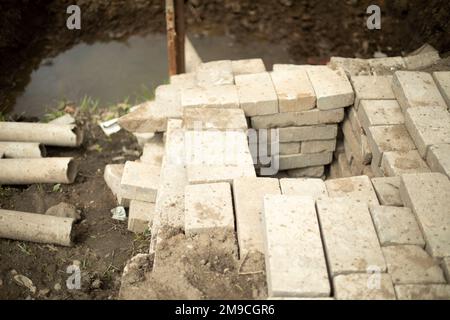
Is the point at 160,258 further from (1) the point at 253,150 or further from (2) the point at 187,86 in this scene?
(2) the point at 187,86

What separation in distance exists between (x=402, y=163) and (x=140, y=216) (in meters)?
2.66

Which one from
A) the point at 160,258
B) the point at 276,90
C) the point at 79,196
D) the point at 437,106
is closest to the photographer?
the point at 160,258

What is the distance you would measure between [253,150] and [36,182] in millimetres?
2502

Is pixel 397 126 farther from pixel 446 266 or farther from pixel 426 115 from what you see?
pixel 446 266

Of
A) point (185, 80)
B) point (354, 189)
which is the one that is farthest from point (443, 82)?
point (185, 80)

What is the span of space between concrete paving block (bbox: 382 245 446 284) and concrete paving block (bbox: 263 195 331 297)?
20.3 inches

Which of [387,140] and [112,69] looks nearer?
[387,140]

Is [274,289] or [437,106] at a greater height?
[437,106]

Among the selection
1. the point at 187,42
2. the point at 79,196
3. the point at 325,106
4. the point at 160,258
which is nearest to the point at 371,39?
the point at 187,42

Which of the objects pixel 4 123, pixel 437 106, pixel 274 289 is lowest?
pixel 4 123

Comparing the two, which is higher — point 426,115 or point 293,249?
point 426,115

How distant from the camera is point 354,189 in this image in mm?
4676

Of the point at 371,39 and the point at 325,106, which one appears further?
the point at 371,39

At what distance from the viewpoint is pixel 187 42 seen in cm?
902
